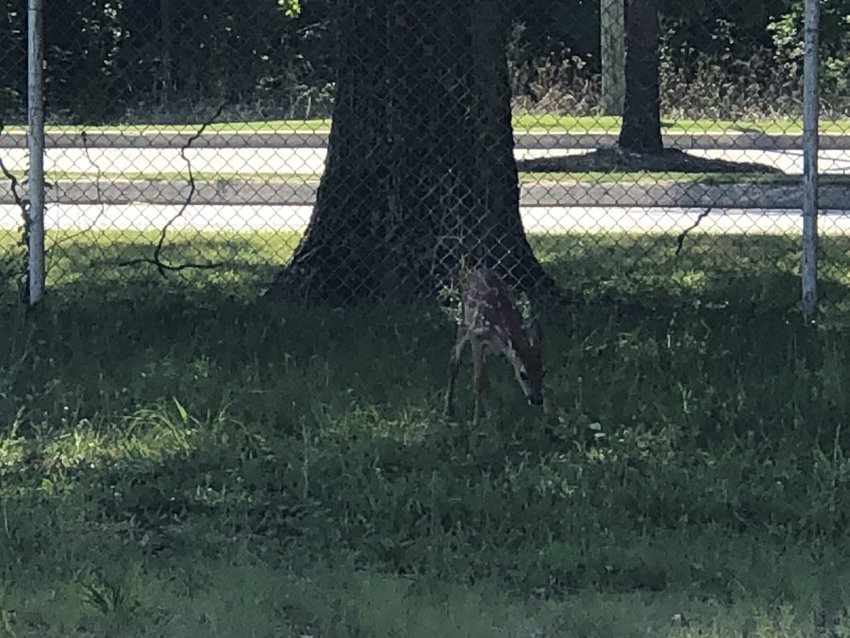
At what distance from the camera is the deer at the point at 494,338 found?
5535mm

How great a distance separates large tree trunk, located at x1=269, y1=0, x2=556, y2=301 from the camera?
24.4 ft

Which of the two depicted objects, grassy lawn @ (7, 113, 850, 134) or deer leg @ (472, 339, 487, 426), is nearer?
deer leg @ (472, 339, 487, 426)

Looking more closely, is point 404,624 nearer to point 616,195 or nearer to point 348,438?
point 348,438

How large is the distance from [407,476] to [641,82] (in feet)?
32.6

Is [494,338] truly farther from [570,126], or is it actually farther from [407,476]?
[570,126]

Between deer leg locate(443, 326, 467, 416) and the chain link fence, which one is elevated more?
the chain link fence

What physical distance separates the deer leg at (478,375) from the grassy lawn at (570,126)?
378 inches

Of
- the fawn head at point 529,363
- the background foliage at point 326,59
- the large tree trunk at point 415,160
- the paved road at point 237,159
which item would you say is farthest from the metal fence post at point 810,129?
the paved road at point 237,159

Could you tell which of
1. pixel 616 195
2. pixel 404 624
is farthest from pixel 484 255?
pixel 616 195

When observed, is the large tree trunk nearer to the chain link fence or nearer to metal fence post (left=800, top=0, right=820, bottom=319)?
the chain link fence

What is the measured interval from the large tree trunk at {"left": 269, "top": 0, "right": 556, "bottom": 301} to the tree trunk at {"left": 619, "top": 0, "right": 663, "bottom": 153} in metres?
6.12

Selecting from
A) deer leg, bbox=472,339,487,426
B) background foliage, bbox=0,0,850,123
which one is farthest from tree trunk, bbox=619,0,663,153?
deer leg, bbox=472,339,487,426

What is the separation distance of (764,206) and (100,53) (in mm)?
6115

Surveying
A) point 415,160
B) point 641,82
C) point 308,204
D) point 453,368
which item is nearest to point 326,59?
point 308,204
